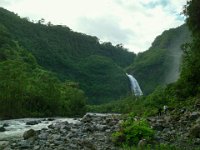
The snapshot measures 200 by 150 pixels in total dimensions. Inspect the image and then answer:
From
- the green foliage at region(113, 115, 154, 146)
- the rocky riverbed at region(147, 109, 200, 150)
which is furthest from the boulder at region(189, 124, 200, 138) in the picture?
the green foliage at region(113, 115, 154, 146)

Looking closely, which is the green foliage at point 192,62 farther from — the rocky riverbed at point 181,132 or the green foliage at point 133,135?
the green foliage at point 133,135

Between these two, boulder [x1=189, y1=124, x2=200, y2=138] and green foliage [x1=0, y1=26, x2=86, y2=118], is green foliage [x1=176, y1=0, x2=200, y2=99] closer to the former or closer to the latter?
boulder [x1=189, y1=124, x2=200, y2=138]

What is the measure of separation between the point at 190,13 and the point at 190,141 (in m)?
20.3

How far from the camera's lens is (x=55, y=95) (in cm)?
9000

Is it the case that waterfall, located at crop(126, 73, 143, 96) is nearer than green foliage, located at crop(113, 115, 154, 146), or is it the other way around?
green foliage, located at crop(113, 115, 154, 146)

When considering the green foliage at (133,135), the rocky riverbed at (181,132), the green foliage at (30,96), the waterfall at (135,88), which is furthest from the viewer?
the waterfall at (135,88)

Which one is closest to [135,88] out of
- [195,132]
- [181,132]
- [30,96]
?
[30,96]

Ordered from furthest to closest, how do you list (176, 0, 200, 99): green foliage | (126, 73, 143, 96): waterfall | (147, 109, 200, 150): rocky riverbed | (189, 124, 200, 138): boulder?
(126, 73, 143, 96): waterfall
(176, 0, 200, 99): green foliage
(189, 124, 200, 138): boulder
(147, 109, 200, 150): rocky riverbed

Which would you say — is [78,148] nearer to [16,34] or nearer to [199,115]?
[199,115]

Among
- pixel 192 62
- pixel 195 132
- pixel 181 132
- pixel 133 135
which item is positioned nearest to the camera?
pixel 195 132

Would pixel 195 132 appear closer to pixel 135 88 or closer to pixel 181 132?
pixel 181 132

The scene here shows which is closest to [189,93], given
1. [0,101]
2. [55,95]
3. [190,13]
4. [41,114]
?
[190,13]

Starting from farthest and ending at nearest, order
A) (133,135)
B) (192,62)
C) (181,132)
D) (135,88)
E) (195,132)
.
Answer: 1. (135,88)
2. (192,62)
3. (181,132)
4. (133,135)
5. (195,132)

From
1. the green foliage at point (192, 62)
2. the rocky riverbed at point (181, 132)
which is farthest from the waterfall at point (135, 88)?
the rocky riverbed at point (181, 132)
